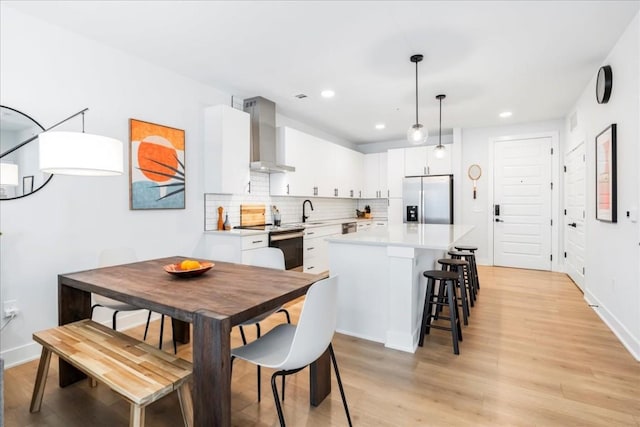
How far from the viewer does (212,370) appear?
1.32m

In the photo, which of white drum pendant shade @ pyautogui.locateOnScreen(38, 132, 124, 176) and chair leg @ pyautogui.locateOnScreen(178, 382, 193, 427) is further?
white drum pendant shade @ pyautogui.locateOnScreen(38, 132, 124, 176)

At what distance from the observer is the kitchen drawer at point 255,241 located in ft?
12.1

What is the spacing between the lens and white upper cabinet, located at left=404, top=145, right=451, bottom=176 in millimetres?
6289

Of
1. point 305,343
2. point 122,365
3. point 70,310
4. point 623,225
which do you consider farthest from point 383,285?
point 70,310

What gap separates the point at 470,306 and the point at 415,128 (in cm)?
216

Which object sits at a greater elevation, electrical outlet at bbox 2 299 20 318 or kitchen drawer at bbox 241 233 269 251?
kitchen drawer at bbox 241 233 269 251

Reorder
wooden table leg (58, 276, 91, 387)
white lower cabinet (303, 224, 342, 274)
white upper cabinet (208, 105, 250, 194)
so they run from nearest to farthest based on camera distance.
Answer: wooden table leg (58, 276, 91, 387) → white upper cabinet (208, 105, 250, 194) → white lower cabinet (303, 224, 342, 274)

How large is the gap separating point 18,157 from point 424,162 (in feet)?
19.6

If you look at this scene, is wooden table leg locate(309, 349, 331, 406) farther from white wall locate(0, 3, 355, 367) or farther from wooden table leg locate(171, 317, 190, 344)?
white wall locate(0, 3, 355, 367)

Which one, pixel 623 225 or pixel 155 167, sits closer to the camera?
pixel 623 225

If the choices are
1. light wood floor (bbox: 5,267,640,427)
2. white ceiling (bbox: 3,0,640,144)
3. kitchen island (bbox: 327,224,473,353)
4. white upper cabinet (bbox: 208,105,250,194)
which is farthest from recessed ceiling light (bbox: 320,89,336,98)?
light wood floor (bbox: 5,267,640,427)

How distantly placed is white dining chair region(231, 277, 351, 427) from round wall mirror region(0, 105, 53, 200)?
221 centimetres

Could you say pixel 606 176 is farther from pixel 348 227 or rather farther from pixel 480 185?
pixel 348 227

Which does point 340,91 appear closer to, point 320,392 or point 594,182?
point 594,182
